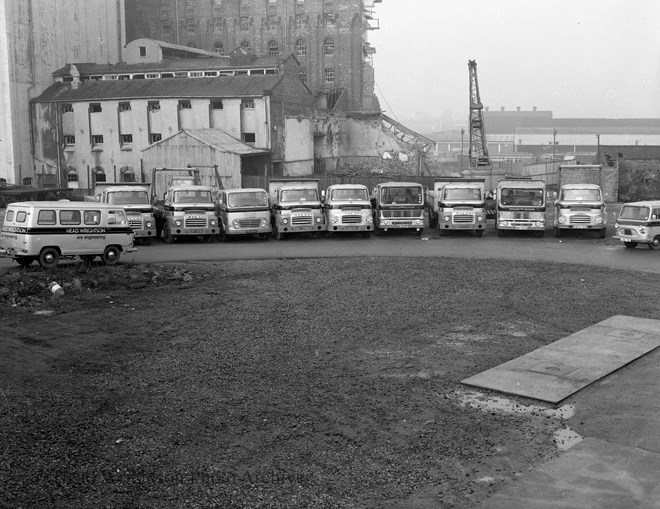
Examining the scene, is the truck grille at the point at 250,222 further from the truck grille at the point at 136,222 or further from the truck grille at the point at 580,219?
the truck grille at the point at 580,219

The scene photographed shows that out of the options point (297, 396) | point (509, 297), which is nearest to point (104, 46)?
point (509, 297)

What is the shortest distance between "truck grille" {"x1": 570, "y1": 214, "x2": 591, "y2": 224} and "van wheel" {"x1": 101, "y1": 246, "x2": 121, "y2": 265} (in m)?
17.6

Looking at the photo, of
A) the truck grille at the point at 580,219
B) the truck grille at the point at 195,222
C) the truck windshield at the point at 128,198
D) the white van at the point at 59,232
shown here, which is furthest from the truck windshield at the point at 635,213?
the truck windshield at the point at 128,198

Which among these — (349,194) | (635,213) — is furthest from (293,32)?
(635,213)

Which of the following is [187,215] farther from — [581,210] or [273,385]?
[273,385]

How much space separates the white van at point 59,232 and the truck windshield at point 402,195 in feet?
38.5

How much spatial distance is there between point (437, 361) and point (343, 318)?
12.2 ft

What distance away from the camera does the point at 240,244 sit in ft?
99.1

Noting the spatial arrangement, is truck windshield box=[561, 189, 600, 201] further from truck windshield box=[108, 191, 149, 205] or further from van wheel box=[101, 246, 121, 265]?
van wheel box=[101, 246, 121, 265]

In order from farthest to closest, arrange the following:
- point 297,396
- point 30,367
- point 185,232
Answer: point 185,232 → point 30,367 → point 297,396

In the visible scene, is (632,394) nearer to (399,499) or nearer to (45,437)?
(399,499)

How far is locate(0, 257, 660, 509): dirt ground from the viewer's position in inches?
339

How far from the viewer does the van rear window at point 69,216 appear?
896 inches

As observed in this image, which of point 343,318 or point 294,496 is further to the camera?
point 343,318
